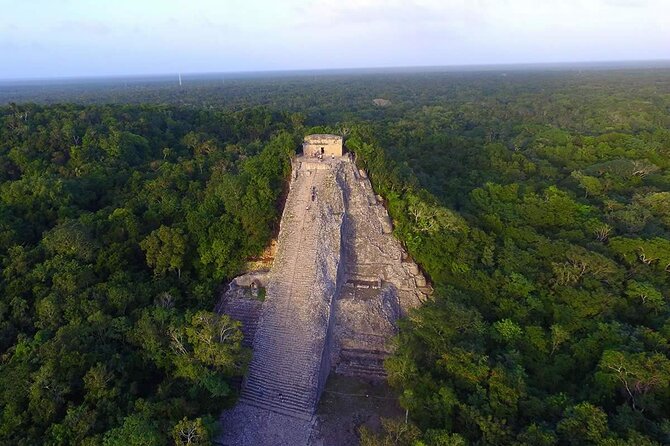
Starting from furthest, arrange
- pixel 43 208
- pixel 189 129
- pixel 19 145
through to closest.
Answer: pixel 189 129, pixel 19 145, pixel 43 208

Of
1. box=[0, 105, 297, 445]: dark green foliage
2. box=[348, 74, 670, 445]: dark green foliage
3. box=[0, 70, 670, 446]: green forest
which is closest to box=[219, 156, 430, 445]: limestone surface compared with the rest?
box=[0, 70, 670, 446]: green forest

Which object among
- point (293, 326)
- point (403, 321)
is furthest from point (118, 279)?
point (403, 321)

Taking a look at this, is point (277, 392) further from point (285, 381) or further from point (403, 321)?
point (403, 321)

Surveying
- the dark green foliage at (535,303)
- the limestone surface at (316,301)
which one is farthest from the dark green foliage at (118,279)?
the dark green foliage at (535,303)

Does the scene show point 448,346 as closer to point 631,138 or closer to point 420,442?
point 420,442

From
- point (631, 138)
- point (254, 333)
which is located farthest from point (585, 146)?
point (254, 333)

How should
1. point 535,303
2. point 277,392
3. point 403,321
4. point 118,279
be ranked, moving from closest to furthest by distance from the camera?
point 277,392, point 403,321, point 535,303, point 118,279
